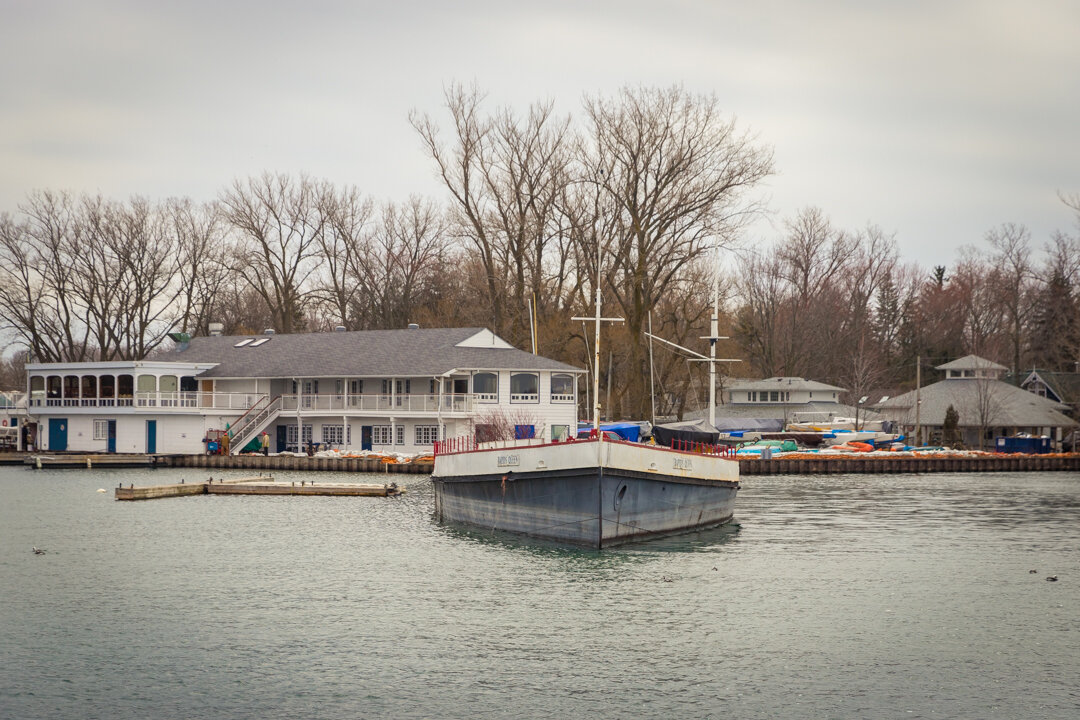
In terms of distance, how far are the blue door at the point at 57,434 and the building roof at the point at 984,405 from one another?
56.6m

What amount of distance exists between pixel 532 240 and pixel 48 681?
2333 inches

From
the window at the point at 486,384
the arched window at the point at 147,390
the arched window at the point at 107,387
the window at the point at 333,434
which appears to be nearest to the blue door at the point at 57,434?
the arched window at the point at 107,387

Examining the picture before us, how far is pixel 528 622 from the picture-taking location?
70.9 feet

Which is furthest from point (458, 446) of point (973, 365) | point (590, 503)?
point (973, 365)

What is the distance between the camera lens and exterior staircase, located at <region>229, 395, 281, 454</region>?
64.4 metres

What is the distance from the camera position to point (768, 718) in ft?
52.6

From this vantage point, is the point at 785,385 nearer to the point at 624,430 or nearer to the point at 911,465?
the point at 911,465

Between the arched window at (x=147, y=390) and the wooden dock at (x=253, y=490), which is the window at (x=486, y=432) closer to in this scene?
the wooden dock at (x=253, y=490)

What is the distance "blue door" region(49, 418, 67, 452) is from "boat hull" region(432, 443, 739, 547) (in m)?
43.9

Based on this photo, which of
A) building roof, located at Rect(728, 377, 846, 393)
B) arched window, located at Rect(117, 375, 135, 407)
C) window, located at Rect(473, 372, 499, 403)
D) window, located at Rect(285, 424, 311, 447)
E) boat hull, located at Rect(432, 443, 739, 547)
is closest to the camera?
boat hull, located at Rect(432, 443, 739, 547)

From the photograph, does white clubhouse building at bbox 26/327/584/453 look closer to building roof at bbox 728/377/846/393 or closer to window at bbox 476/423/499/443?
window at bbox 476/423/499/443

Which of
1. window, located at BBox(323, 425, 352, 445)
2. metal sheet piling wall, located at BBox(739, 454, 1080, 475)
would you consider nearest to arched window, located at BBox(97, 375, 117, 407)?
window, located at BBox(323, 425, 352, 445)

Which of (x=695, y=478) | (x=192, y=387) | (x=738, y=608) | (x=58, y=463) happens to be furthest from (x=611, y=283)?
(x=738, y=608)

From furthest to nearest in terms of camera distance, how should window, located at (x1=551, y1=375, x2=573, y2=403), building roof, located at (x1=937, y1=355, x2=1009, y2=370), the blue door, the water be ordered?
building roof, located at (x1=937, y1=355, x2=1009, y2=370) → the blue door → window, located at (x1=551, y1=375, x2=573, y2=403) → the water
